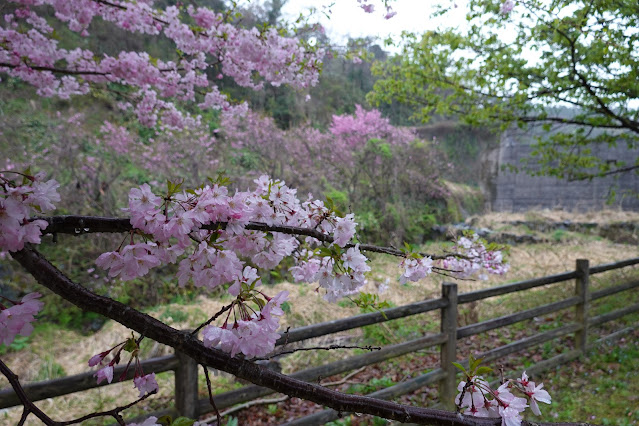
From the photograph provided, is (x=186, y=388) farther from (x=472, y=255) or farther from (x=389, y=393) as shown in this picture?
(x=472, y=255)

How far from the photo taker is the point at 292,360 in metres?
3.88

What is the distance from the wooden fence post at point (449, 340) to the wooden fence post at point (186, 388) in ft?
5.68

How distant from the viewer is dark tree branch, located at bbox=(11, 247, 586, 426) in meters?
0.61

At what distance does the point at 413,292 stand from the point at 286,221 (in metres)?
4.80

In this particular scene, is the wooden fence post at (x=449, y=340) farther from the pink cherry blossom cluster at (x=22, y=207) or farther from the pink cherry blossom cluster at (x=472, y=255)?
the pink cherry blossom cluster at (x=22, y=207)

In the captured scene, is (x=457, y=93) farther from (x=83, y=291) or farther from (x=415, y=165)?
(x=415, y=165)

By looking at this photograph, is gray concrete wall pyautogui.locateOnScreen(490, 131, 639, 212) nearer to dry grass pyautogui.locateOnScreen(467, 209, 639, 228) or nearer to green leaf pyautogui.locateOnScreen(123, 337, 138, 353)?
dry grass pyautogui.locateOnScreen(467, 209, 639, 228)

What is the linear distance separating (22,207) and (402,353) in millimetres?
2418

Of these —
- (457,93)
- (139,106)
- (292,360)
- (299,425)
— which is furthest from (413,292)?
(139,106)

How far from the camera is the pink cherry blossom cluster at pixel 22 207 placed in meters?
0.59

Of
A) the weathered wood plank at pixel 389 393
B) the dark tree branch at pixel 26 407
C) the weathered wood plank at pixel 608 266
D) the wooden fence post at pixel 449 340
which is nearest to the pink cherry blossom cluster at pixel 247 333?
the dark tree branch at pixel 26 407

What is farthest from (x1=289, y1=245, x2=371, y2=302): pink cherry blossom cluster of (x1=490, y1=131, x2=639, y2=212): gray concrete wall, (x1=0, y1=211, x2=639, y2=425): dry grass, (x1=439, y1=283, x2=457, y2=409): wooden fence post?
(x1=490, y1=131, x2=639, y2=212): gray concrete wall

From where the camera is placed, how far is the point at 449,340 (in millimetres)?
2787

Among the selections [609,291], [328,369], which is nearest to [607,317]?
[609,291]
